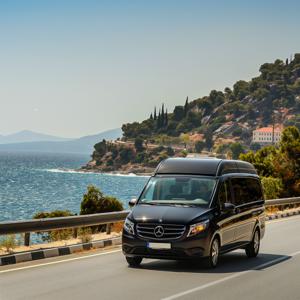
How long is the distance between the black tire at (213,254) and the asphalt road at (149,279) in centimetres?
12

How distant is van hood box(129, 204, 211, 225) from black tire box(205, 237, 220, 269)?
0.58m

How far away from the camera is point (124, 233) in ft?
41.2

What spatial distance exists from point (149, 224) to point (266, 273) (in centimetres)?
216

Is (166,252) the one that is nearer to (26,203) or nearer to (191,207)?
(191,207)

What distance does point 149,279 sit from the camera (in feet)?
37.3

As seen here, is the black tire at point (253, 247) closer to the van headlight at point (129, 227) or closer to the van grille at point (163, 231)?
the van grille at point (163, 231)

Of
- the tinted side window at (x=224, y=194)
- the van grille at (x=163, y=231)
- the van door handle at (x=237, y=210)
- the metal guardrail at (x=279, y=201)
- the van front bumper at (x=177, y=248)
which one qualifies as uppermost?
the tinted side window at (x=224, y=194)

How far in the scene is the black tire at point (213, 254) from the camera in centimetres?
1258

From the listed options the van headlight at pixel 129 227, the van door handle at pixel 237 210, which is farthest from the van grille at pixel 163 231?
the van door handle at pixel 237 210

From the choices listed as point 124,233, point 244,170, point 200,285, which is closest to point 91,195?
point 244,170

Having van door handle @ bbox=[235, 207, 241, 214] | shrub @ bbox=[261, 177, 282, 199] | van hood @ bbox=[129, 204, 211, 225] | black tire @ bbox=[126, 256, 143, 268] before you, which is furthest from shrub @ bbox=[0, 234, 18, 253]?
shrub @ bbox=[261, 177, 282, 199]

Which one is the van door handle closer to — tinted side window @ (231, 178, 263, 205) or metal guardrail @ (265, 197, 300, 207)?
tinted side window @ (231, 178, 263, 205)

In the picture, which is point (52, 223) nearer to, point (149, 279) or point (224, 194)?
point (224, 194)

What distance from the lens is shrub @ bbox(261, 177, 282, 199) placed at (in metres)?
40.3
